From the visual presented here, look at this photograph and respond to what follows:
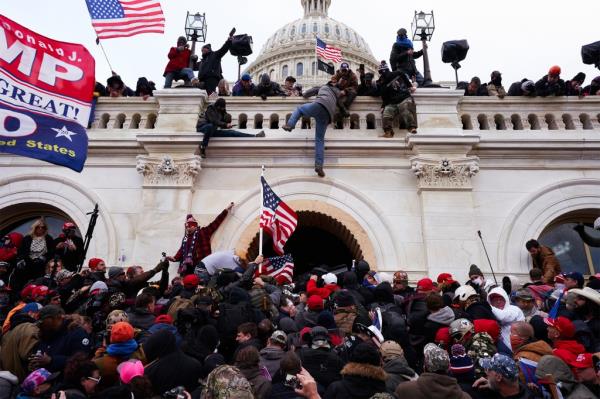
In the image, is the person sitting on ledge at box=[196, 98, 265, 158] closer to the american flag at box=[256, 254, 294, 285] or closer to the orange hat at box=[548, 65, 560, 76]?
the american flag at box=[256, 254, 294, 285]

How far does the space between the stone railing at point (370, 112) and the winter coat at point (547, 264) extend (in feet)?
12.4

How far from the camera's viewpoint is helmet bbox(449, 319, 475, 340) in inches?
222

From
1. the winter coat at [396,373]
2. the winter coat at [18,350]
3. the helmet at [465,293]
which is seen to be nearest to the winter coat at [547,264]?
the helmet at [465,293]

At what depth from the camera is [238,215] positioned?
38.6 ft

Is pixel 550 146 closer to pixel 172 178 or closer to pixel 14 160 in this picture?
pixel 172 178

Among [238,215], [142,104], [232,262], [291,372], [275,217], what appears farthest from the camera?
[142,104]

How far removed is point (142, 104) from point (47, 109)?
3.65 m

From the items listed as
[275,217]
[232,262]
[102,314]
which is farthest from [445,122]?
[102,314]

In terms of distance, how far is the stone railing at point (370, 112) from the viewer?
12.5 meters

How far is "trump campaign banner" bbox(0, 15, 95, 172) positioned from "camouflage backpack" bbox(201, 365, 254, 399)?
7.37 m

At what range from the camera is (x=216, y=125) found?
40.1 ft

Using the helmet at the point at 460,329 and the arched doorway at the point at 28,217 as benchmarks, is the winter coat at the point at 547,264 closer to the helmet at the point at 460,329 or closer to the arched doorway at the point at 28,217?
the helmet at the point at 460,329

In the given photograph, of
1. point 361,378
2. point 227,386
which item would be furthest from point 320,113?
point 227,386

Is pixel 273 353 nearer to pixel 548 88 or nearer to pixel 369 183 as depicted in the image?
pixel 369 183
